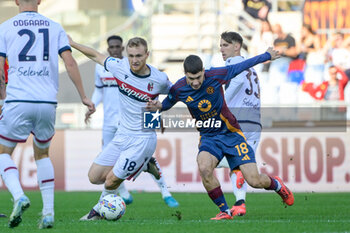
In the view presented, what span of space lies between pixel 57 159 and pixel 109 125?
4.24m

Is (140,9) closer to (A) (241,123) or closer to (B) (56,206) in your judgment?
(B) (56,206)

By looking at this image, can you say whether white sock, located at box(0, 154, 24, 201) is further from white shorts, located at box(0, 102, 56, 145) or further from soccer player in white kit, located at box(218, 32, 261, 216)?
soccer player in white kit, located at box(218, 32, 261, 216)

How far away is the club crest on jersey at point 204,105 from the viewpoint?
8.13 metres

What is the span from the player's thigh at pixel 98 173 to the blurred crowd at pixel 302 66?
29.1 feet

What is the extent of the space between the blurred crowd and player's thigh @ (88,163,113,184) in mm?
8881

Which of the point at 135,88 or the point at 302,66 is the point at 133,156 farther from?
the point at 302,66

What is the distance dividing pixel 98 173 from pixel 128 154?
533 mm

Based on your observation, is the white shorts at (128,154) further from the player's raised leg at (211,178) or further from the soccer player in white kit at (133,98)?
the player's raised leg at (211,178)

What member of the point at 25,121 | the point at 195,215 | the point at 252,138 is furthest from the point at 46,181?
the point at 252,138

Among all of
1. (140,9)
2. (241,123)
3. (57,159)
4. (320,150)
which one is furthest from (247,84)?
(140,9)

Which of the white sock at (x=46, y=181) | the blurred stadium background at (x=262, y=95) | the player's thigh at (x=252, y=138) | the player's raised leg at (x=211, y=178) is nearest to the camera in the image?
the white sock at (x=46, y=181)


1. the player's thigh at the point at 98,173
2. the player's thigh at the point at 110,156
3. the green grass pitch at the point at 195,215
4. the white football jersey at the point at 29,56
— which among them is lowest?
the green grass pitch at the point at 195,215

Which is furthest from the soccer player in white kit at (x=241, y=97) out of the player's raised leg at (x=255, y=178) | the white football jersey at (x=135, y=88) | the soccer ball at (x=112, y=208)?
the soccer ball at (x=112, y=208)

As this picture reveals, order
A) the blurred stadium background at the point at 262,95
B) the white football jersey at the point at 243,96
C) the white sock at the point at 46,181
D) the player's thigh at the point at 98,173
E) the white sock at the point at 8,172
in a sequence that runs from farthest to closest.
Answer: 1. the blurred stadium background at the point at 262,95
2. the white football jersey at the point at 243,96
3. the player's thigh at the point at 98,173
4. the white sock at the point at 46,181
5. the white sock at the point at 8,172
